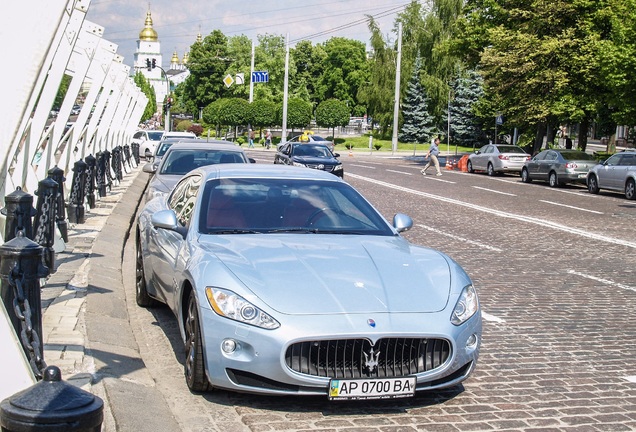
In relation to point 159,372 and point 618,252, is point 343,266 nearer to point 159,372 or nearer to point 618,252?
point 159,372

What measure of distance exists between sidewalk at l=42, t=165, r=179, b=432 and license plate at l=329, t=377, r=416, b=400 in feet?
3.01

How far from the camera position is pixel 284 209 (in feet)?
22.5

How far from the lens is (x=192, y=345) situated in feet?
18.5

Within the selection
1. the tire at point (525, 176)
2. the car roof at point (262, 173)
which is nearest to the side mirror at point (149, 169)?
the car roof at point (262, 173)

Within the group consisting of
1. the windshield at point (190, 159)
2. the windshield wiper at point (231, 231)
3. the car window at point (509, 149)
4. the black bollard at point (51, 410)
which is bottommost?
the car window at point (509, 149)

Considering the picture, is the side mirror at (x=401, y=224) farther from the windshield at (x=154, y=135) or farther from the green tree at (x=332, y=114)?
the green tree at (x=332, y=114)

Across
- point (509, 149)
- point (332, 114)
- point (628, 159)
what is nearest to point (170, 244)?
point (628, 159)

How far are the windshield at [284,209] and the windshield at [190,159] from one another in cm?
617

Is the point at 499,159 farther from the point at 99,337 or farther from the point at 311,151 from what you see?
the point at 99,337

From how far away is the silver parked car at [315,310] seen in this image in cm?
512

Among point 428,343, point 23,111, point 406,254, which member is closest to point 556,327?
point 406,254

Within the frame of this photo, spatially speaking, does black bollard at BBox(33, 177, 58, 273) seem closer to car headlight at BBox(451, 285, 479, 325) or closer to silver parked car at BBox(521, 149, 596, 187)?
car headlight at BBox(451, 285, 479, 325)

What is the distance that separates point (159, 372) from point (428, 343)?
81.9 inches

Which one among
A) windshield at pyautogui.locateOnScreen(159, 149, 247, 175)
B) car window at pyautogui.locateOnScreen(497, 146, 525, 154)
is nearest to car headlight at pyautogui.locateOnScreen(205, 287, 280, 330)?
windshield at pyautogui.locateOnScreen(159, 149, 247, 175)
